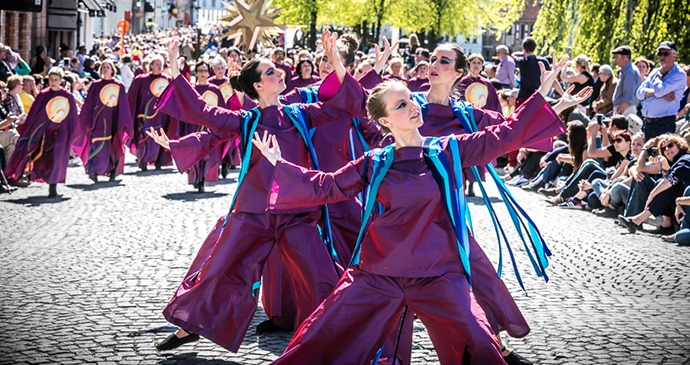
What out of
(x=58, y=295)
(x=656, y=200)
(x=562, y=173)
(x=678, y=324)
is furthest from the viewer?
(x=562, y=173)

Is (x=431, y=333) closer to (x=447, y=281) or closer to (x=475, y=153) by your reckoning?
(x=447, y=281)

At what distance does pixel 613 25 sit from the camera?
2030cm

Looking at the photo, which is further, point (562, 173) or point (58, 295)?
point (562, 173)

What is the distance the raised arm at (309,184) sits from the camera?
4688mm

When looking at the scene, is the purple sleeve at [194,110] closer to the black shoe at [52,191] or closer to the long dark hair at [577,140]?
the black shoe at [52,191]

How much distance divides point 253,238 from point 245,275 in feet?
0.77

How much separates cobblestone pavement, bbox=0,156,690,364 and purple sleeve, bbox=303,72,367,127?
1.50m

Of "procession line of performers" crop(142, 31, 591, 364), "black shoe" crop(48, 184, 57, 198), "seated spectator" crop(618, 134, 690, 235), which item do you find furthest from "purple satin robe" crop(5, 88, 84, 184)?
"seated spectator" crop(618, 134, 690, 235)

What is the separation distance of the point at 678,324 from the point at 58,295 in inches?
182

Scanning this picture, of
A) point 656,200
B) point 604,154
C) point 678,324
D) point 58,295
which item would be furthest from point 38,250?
point 604,154

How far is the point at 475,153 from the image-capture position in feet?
15.4

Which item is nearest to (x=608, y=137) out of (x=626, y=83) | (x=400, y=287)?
(x=626, y=83)

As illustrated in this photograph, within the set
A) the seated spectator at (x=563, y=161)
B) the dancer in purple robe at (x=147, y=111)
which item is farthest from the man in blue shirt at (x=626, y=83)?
the dancer in purple robe at (x=147, y=111)

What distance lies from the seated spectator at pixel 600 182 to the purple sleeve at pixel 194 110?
7.26 m
